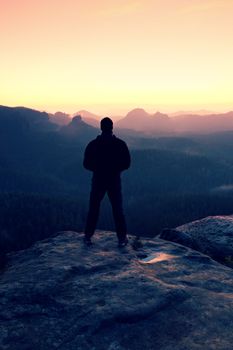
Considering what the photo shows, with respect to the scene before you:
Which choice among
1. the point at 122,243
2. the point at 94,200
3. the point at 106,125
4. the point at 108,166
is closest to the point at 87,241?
the point at 122,243

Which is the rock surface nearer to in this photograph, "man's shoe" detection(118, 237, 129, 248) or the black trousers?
"man's shoe" detection(118, 237, 129, 248)

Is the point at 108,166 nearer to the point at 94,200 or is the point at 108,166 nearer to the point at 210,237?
the point at 94,200

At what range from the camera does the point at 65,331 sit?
28.1 feet

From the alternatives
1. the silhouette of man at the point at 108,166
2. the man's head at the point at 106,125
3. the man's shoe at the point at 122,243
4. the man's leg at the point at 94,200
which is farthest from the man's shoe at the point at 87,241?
the man's head at the point at 106,125

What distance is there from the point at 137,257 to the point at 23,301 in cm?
518

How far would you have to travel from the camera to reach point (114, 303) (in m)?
9.68

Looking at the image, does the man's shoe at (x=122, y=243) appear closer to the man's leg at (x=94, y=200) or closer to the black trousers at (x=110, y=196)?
the black trousers at (x=110, y=196)

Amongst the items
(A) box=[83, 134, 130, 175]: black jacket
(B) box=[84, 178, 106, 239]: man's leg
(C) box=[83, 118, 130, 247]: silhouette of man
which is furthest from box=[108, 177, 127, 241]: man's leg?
(A) box=[83, 134, 130, 175]: black jacket

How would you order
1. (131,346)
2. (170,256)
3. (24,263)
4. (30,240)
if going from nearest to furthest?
1. (131,346)
2. (24,263)
3. (170,256)
4. (30,240)

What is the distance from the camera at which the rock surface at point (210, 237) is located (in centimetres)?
1836

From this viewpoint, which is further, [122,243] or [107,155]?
[122,243]

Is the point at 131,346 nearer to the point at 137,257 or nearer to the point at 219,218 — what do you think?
the point at 137,257

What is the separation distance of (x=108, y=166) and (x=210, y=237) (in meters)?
8.82

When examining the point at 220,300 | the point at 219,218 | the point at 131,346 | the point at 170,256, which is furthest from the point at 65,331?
the point at 219,218
